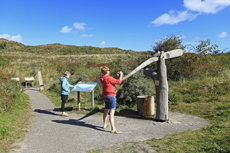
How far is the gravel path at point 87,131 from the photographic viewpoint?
14.5 feet

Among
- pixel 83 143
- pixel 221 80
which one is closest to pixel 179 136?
pixel 83 143

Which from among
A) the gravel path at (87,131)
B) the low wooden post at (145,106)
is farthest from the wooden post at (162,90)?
the low wooden post at (145,106)

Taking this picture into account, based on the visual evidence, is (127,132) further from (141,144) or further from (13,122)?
(13,122)

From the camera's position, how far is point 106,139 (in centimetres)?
477

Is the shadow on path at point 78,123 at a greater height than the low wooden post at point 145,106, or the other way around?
the low wooden post at point 145,106

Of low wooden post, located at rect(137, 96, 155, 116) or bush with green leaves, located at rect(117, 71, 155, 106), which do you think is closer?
low wooden post, located at rect(137, 96, 155, 116)

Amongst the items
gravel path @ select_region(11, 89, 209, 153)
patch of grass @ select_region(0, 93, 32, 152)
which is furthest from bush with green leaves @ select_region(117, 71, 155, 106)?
patch of grass @ select_region(0, 93, 32, 152)

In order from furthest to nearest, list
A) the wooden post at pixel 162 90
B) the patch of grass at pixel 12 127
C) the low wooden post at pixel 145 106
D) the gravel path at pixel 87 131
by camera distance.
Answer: the low wooden post at pixel 145 106
the wooden post at pixel 162 90
the patch of grass at pixel 12 127
the gravel path at pixel 87 131

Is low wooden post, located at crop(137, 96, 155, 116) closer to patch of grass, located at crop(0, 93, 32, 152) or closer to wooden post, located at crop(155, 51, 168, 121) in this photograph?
wooden post, located at crop(155, 51, 168, 121)

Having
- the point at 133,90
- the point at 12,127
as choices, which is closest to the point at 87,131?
the point at 12,127

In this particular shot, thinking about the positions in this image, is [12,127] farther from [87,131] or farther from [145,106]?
[145,106]

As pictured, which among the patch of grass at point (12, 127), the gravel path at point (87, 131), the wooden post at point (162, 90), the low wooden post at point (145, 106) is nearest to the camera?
the gravel path at point (87, 131)

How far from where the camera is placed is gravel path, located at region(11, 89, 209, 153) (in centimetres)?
441

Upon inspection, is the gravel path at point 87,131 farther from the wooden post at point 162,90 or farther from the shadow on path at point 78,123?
the wooden post at point 162,90
